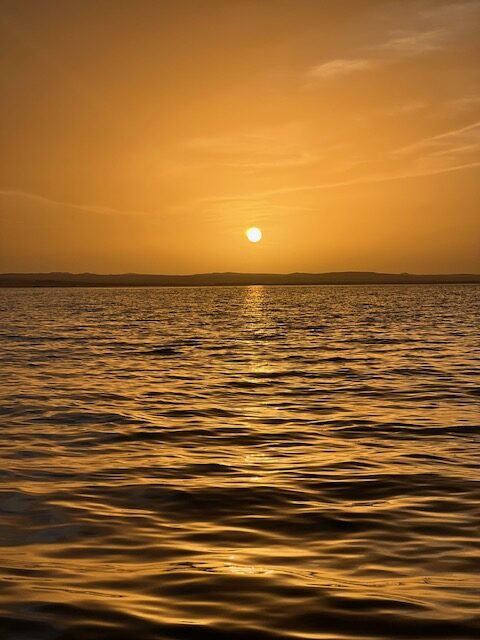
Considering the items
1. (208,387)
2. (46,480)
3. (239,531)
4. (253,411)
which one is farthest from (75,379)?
(239,531)

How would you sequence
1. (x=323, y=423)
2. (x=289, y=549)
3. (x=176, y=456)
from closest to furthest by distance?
1. (x=289, y=549)
2. (x=176, y=456)
3. (x=323, y=423)

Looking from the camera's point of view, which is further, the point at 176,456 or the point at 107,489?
the point at 176,456

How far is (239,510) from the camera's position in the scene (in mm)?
9273

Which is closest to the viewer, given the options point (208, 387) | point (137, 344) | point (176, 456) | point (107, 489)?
point (107, 489)

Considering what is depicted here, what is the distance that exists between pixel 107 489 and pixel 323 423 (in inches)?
249

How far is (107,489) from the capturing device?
33.7ft

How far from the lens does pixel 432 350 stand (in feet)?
109

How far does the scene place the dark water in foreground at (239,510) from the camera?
618cm

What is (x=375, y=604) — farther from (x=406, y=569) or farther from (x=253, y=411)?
(x=253, y=411)

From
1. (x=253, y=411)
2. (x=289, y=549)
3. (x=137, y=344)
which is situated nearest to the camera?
(x=289, y=549)

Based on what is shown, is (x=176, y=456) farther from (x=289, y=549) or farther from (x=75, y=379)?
(x=75, y=379)

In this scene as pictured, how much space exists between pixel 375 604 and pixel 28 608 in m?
2.86

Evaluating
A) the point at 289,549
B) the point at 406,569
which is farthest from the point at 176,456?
the point at 406,569

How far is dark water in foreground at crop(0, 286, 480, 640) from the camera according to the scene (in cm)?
618
